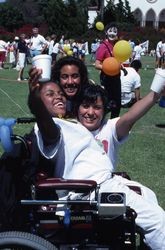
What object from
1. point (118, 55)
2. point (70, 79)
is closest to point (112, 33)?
point (118, 55)

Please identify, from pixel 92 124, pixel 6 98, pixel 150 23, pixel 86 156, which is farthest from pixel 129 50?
pixel 150 23

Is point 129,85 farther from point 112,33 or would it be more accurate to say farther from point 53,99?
point 53,99

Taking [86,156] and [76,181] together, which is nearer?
[76,181]

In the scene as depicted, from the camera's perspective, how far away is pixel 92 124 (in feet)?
13.6

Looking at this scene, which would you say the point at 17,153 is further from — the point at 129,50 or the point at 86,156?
the point at 129,50

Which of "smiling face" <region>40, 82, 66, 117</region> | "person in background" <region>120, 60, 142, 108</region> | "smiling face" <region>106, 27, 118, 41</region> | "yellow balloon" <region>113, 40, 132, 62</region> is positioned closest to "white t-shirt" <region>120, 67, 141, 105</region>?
"person in background" <region>120, 60, 142, 108</region>

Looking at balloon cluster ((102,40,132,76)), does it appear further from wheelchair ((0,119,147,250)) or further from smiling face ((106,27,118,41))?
wheelchair ((0,119,147,250))

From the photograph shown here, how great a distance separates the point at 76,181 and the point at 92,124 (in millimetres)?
798

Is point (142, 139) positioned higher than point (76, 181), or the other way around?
point (76, 181)

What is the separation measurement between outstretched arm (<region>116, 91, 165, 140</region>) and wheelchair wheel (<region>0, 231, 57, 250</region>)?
1099 mm

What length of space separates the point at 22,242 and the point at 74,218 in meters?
0.34

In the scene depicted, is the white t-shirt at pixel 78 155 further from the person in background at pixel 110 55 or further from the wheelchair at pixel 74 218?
the person in background at pixel 110 55

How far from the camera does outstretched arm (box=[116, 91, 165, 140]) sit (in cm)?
389

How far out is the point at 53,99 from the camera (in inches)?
161
